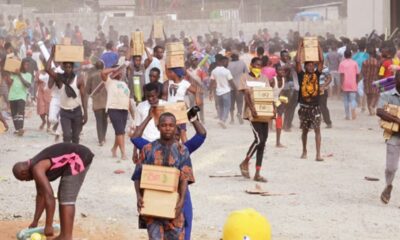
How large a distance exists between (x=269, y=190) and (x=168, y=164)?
4.92 m

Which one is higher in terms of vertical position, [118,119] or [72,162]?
[72,162]

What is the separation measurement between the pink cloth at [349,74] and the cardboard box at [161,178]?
13676 millimetres

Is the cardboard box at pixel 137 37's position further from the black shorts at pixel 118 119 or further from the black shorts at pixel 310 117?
the black shorts at pixel 310 117

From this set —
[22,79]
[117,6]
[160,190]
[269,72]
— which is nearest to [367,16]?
[269,72]

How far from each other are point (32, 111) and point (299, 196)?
13.0 meters

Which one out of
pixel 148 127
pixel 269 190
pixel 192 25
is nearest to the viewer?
pixel 148 127

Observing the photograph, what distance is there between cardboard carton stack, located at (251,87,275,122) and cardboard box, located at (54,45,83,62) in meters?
2.50

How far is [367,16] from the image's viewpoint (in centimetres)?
2903

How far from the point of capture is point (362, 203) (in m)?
10.6

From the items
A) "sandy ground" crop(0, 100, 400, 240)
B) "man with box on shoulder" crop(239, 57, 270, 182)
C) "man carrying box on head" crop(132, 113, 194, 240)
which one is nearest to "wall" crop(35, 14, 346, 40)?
"sandy ground" crop(0, 100, 400, 240)

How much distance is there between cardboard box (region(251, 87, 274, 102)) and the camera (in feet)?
39.6

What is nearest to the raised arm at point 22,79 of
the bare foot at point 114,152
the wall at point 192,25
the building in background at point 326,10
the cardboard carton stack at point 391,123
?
the bare foot at point 114,152

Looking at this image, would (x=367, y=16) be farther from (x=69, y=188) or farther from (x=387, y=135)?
(x=69, y=188)

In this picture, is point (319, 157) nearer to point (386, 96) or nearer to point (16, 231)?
point (386, 96)
